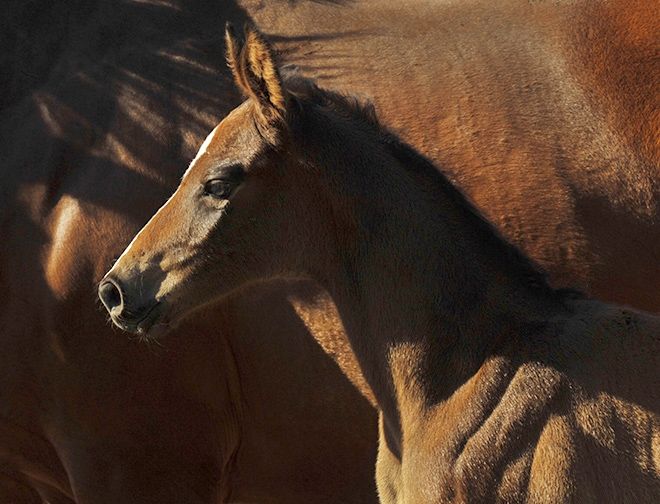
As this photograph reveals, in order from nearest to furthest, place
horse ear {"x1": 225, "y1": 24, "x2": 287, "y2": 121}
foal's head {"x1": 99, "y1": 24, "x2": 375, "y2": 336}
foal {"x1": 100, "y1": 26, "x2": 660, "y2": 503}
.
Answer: foal {"x1": 100, "y1": 26, "x2": 660, "y2": 503} < horse ear {"x1": 225, "y1": 24, "x2": 287, "y2": 121} < foal's head {"x1": 99, "y1": 24, "x2": 375, "y2": 336}

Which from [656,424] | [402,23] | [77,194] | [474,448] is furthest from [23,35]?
[656,424]

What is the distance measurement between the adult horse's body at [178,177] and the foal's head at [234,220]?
0.73 meters

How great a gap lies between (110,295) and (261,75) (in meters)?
0.82

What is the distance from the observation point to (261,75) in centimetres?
368

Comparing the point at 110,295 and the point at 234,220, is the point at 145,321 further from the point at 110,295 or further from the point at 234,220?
the point at 234,220

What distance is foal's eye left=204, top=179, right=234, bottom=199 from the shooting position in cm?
377

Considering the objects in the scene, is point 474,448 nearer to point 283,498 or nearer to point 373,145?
point 373,145

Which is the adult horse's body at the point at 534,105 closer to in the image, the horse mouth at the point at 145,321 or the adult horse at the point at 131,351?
the adult horse at the point at 131,351

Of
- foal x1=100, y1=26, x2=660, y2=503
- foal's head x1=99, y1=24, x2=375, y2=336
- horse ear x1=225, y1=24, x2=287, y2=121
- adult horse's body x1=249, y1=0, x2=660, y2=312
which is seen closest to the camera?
foal x1=100, y1=26, x2=660, y2=503

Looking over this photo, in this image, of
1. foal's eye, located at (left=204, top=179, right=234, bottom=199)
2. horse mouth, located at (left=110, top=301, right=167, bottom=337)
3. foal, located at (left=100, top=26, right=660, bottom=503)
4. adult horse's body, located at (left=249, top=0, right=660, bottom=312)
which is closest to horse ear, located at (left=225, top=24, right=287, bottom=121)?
foal, located at (left=100, top=26, right=660, bottom=503)

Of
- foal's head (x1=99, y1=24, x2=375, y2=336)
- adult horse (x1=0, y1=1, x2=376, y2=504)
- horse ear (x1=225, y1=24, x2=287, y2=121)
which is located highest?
horse ear (x1=225, y1=24, x2=287, y2=121)

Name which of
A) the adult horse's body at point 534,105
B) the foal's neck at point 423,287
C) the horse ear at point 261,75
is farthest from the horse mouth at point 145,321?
the adult horse's body at point 534,105

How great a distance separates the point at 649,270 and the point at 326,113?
56.0 inches

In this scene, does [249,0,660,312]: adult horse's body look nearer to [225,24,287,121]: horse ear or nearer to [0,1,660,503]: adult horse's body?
[0,1,660,503]: adult horse's body
